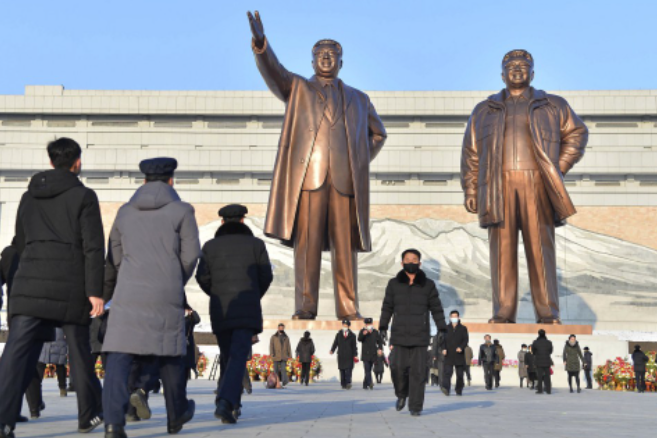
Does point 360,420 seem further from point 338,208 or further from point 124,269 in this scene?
point 338,208

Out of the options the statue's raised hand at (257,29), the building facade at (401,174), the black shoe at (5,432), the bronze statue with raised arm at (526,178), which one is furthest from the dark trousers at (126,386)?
the building facade at (401,174)

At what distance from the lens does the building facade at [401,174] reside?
34906 millimetres

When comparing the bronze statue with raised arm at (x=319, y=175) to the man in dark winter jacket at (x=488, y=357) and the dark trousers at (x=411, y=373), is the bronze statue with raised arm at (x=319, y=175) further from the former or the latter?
the dark trousers at (x=411, y=373)

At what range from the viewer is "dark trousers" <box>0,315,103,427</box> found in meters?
5.00

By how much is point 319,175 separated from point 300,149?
0.50 m

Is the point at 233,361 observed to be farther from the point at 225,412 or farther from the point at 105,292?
the point at 105,292

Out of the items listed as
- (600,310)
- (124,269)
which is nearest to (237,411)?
(124,269)

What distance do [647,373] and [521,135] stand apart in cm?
534

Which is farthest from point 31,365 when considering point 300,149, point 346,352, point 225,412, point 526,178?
point 526,178

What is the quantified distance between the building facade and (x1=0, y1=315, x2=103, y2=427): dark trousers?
94.6 ft

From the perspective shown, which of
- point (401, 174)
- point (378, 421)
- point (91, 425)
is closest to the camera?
point (91, 425)

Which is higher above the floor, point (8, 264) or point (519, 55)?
point (519, 55)

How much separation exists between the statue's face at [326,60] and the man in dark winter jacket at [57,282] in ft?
30.7

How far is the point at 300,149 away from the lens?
1451cm
